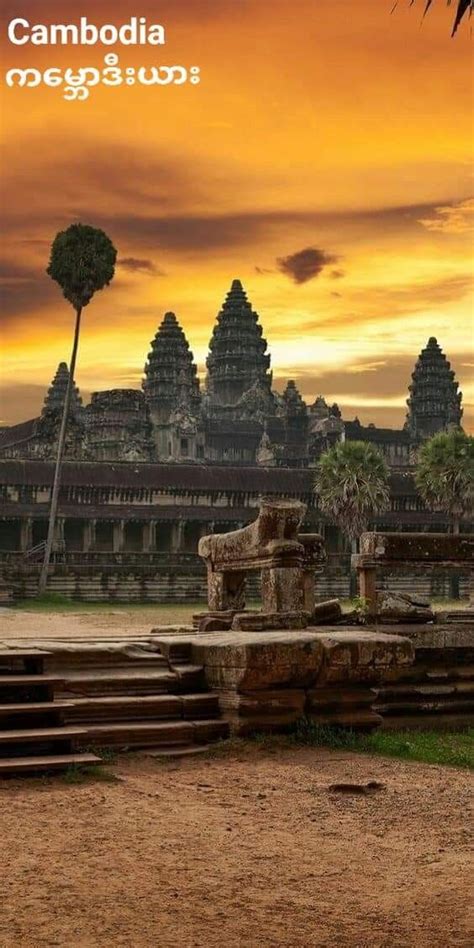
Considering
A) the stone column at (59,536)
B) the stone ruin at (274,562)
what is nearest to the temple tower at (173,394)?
the stone column at (59,536)

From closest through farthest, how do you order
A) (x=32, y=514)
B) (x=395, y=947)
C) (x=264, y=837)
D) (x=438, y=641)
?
(x=395, y=947) → (x=264, y=837) → (x=438, y=641) → (x=32, y=514)

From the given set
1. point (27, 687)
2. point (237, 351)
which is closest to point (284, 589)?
point (27, 687)

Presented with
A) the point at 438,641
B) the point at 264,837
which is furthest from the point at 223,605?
the point at 264,837

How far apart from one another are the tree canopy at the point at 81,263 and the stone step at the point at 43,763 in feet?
144

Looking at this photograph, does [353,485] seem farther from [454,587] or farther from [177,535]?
[177,535]

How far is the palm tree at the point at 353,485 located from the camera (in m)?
54.7

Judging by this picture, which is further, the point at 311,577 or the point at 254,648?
the point at 311,577

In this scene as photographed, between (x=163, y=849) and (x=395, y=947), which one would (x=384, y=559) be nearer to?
(x=163, y=849)

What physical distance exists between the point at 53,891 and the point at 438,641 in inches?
247

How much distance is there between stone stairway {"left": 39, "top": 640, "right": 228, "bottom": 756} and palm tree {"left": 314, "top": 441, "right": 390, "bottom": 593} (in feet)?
147

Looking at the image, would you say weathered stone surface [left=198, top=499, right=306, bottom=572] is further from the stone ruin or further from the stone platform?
the stone platform

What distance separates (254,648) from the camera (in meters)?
9.38

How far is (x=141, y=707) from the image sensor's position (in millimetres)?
9359

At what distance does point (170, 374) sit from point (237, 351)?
8300 mm
